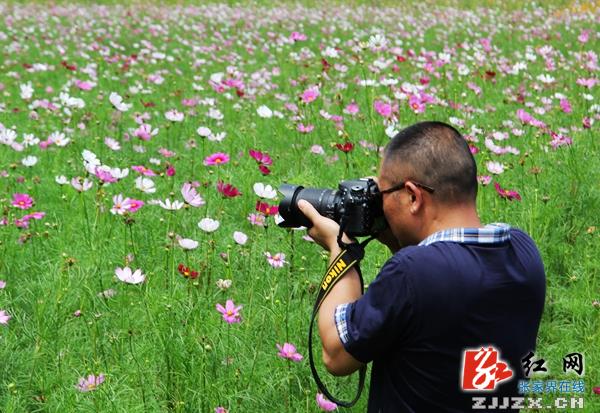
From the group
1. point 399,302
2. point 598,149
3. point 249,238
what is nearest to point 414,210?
point 399,302

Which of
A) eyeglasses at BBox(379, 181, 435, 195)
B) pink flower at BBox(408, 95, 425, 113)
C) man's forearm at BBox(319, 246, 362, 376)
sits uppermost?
eyeglasses at BBox(379, 181, 435, 195)

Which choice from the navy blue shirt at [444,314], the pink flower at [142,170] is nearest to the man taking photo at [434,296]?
the navy blue shirt at [444,314]

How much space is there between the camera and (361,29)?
8.41 m

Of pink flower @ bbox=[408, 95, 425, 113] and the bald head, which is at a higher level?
the bald head

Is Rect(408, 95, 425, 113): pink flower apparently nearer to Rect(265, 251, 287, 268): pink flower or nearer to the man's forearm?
Rect(265, 251, 287, 268): pink flower

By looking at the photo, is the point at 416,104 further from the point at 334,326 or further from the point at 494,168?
the point at 334,326

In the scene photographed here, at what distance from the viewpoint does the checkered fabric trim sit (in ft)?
4.67

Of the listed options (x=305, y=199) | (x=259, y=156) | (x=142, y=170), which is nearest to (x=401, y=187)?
(x=305, y=199)

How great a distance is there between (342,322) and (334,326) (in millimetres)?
26

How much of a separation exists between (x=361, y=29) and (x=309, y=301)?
639cm

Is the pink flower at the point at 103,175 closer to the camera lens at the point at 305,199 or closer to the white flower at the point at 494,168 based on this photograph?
the camera lens at the point at 305,199

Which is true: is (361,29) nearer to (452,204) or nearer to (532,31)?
(532,31)

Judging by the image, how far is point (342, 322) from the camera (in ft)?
4.73

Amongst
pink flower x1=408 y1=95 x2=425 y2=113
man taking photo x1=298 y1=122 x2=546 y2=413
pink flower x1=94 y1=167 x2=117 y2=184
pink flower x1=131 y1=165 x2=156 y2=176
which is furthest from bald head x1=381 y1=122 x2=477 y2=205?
pink flower x1=408 y1=95 x2=425 y2=113
